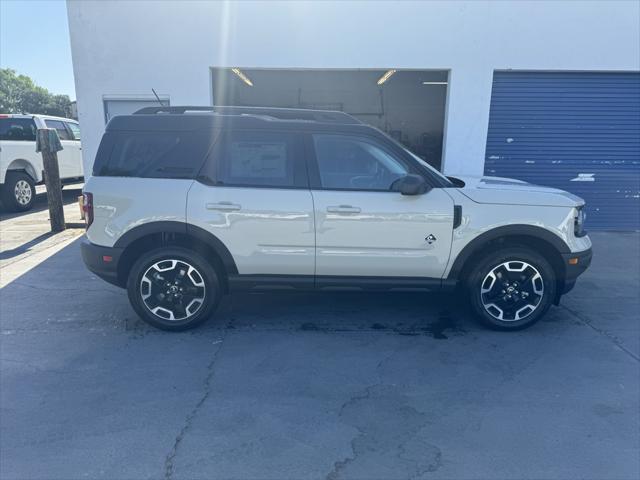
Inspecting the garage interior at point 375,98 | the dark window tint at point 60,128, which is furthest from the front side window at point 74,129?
the garage interior at point 375,98

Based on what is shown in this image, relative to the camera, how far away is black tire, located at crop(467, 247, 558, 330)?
3855 mm

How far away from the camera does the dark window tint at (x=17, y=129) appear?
9602 mm

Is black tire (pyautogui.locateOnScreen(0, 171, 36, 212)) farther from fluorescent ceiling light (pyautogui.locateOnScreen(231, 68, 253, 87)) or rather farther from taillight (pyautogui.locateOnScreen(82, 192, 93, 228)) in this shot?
taillight (pyautogui.locateOnScreen(82, 192, 93, 228))

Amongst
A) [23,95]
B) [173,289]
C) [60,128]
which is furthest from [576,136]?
[23,95]

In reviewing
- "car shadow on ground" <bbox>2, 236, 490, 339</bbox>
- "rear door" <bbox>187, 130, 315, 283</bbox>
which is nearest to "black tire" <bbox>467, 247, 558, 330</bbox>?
"car shadow on ground" <bbox>2, 236, 490, 339</bbox>

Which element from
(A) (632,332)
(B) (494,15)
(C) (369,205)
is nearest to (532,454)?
(C) (369,205)

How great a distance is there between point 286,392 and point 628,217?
825cm

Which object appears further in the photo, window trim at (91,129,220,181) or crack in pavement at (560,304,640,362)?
window trim at (91,129,220,181)

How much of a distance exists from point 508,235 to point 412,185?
1.06 meters

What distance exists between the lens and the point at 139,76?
7645mm

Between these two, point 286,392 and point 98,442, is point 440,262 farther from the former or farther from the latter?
point 98,442

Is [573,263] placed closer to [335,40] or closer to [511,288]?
[511,288]

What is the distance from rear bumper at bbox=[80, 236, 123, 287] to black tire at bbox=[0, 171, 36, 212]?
24.8 ft

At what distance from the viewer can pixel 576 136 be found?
313 inches
